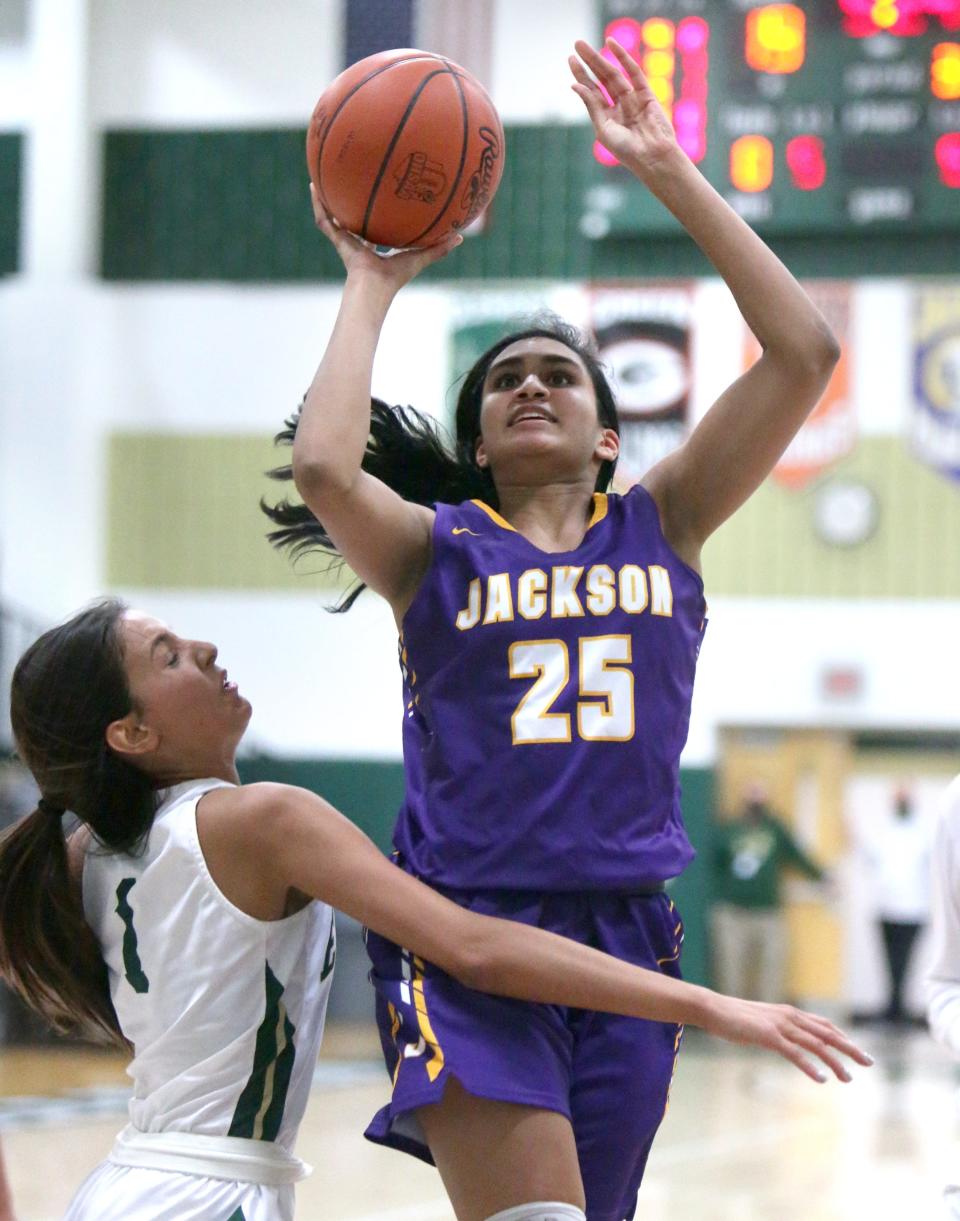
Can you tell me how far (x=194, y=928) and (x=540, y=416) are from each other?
85cm

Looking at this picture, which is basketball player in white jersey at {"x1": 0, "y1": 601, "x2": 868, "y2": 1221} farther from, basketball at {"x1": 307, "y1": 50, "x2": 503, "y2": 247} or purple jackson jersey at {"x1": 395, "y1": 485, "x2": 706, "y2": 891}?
basketball at {"x1": 307, "y1": 50, "x2": 503, "y2": 247}

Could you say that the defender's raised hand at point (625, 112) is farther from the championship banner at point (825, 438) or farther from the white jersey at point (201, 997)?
the championship banner at point (825, 438)

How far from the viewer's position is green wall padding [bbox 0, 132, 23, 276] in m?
11.0

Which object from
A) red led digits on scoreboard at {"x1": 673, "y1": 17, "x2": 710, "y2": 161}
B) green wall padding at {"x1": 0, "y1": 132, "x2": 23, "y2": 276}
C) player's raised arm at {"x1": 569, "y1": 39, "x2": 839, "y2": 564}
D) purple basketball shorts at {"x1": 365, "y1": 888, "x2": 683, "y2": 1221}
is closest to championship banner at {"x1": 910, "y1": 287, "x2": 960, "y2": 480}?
red led digits on scoreboard at {"x1": 673, "y1": 17, "x2": 710, "y2": 161}

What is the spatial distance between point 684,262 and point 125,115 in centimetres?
365

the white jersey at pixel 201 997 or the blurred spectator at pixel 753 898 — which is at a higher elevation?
the white jersey at pixel 201 997

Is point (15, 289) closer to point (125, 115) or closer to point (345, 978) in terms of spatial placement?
point (125, 115)

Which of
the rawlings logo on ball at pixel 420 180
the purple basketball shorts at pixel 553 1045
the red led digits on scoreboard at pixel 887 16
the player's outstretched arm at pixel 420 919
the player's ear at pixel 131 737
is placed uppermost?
the red led digits on scoreboard at pixel 887 16

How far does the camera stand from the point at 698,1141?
702 centimetres

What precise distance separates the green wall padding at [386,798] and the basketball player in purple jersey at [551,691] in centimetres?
812

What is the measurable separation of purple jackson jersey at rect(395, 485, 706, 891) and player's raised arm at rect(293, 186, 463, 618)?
0.05 m

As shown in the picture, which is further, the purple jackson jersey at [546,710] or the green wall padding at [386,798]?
the green wall padding at [386,798]

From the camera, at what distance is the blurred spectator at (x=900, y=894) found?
1050 centimetres

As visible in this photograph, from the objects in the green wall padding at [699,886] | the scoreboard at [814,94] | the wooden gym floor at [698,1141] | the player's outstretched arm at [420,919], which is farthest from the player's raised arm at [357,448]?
the green wall padding at [699,886]
